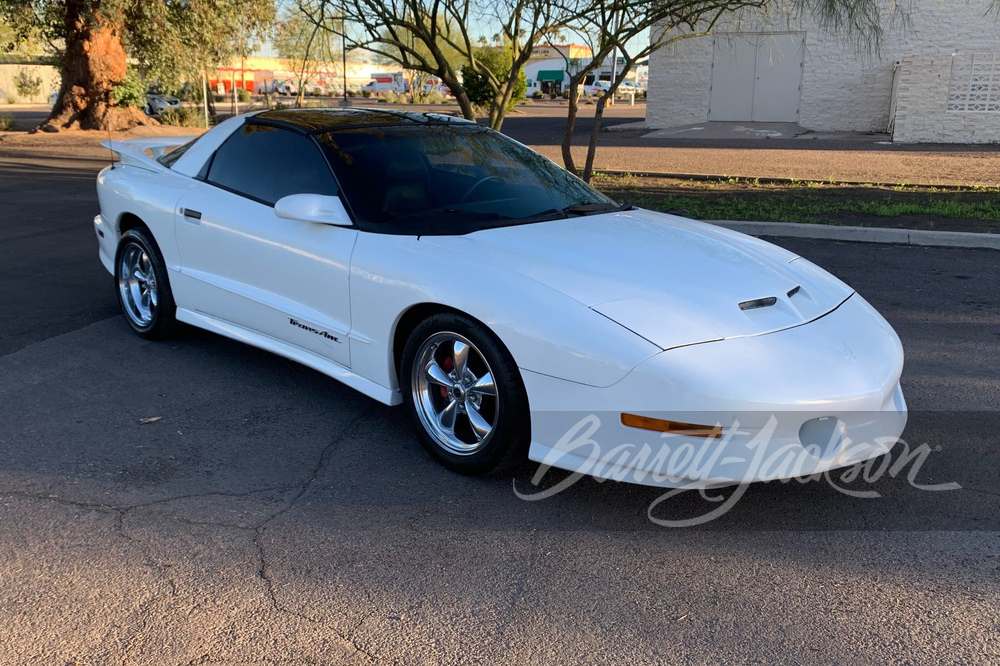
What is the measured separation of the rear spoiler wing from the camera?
18.7 feet

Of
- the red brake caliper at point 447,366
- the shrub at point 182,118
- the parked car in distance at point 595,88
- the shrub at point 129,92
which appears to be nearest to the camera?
the red brake caliper at point 447,366

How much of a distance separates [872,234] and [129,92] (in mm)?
20412

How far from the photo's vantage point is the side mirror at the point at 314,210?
4.10 metres

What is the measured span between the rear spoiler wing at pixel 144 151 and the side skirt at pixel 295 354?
1.08 metres

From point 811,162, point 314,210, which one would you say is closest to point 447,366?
point 314,210

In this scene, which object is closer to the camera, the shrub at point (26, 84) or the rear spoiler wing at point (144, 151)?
the rear spoiler wing at point (144, 151)

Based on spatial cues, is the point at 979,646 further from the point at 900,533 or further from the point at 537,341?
the point at 537,341

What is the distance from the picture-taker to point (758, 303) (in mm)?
3607

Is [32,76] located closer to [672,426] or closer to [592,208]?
[592,208]

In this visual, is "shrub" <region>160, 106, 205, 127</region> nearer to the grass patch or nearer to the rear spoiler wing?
the grass patch

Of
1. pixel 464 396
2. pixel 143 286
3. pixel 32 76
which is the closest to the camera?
pixel 464 396

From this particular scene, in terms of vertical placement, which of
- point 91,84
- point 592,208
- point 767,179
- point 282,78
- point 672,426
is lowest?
point 672,426

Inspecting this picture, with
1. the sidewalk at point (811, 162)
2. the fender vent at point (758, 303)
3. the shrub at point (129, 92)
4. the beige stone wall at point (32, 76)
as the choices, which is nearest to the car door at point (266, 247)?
the fender vent at point (758, 303)

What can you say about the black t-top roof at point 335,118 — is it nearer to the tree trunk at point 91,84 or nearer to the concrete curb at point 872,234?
the concrete curb at point 872,234
